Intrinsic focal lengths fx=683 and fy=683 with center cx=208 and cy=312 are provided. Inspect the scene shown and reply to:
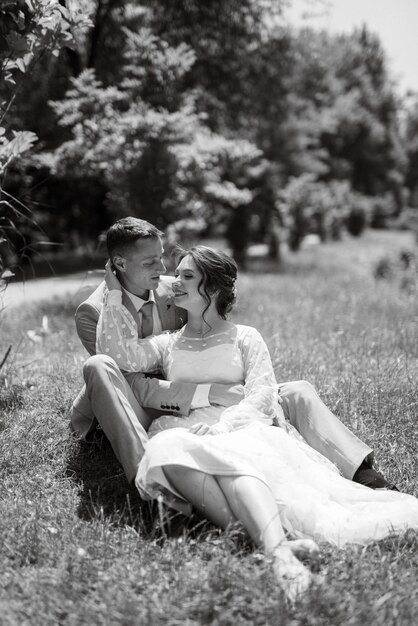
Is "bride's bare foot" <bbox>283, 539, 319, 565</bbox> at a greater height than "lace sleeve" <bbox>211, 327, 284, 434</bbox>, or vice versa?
"lace sleeve" <bbox>211, 327, 284, 434</bbox>

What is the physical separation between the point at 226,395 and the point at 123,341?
0.65 meters

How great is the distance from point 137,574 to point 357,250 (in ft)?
72.9

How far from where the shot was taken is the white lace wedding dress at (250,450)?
3088 mm

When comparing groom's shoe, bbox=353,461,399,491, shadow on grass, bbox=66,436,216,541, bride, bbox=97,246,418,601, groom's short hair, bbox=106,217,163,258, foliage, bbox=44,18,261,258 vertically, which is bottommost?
shadow on grass, bbox=66,436,216,541

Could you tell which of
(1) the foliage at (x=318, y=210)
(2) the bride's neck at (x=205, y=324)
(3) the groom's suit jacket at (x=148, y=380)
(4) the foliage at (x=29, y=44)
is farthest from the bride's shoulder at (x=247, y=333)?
(1) the foliage at (x=318, y=210)

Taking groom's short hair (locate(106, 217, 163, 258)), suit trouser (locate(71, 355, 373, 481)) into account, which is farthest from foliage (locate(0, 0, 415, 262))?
suit trouser (locate(71, 355, 373, 481))

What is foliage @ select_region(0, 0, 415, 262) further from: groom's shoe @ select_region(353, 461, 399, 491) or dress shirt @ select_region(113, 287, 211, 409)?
groom's shoe @ select_region(353, 461, 399, 491)

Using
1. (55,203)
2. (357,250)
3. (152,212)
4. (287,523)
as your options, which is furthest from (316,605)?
(357,250)

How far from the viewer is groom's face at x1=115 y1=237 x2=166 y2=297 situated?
3.90 metres

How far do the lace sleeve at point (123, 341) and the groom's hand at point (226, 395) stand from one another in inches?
16.3

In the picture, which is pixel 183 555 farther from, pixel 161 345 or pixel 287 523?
pixel 161 345

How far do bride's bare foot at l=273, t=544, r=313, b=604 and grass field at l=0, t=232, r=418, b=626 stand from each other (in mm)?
44

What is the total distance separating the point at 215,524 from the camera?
3.22m

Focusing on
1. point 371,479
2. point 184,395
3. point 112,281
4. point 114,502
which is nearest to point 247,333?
point 184,395
